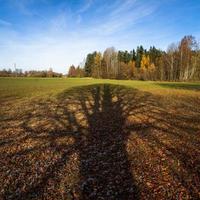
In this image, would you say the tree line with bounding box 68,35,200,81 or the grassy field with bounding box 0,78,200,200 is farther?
the tree line with bounding box 68,35,200,81

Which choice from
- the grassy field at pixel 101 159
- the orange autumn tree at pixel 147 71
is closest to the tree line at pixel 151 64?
the orange autumn tree at pixel 147 71

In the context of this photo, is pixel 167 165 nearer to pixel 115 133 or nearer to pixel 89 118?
pixel 115 133

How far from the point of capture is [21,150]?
870 centimetres

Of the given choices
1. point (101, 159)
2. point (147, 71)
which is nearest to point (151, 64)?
point (147, 71)

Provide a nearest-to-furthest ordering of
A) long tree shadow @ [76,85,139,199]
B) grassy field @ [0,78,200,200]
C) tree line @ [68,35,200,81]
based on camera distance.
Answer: long tree shadow @ [76,85,139,199] < grassy field @ [0,78,200,200] < tree line @ [68,35,200,81]

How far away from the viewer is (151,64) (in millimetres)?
94875

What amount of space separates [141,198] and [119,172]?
4.74 ft

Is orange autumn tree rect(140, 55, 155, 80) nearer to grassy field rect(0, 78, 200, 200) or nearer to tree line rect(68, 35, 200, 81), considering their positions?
tree line rect(68, 35, 200, 81)

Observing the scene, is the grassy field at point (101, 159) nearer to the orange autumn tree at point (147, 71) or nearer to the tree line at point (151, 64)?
the tree line at point (151, 64)

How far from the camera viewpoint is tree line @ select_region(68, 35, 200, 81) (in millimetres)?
72250

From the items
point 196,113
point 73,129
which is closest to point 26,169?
point 73,129

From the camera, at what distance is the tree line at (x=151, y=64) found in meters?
72.2

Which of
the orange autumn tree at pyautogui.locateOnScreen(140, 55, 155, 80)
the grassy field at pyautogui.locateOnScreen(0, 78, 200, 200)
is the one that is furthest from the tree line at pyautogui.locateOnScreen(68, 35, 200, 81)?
the grassy field at pyautogui.locateOnScreen(0, 78, 200, 200)

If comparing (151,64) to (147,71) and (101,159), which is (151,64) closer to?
(147,71)
